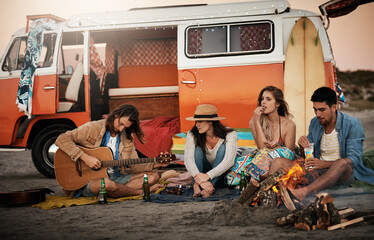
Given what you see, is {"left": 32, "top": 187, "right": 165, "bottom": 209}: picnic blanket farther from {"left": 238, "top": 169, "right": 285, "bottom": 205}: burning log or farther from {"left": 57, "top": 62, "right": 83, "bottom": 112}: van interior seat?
{"left": 57, "top": 62, "right": 83, "bottom": 112}: van interior seat

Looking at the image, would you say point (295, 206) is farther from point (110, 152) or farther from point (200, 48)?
point (200, 48)

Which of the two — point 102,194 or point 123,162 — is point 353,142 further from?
point 102,194

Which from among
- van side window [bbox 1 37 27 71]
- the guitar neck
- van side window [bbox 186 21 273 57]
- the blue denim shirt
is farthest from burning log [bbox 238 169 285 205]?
van side window [bbox 1 37 27 71]

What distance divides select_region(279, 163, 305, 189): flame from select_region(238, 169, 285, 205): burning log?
0.09 metres

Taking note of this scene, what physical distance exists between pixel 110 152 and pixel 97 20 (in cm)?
307

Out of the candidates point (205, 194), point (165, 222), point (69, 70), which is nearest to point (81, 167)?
point (205, 194)

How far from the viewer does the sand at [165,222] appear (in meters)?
3.21

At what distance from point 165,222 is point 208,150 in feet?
5.58

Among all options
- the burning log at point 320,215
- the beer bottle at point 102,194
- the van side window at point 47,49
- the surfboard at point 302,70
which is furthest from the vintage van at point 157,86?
the burning log at point 320,215

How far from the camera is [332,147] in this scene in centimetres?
468

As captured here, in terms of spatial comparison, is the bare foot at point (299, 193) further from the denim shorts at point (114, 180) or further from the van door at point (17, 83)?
the van door at point (17, 83)

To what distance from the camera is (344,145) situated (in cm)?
453

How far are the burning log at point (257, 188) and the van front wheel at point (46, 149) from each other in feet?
14.5

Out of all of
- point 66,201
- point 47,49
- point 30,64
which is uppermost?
point 47,49
